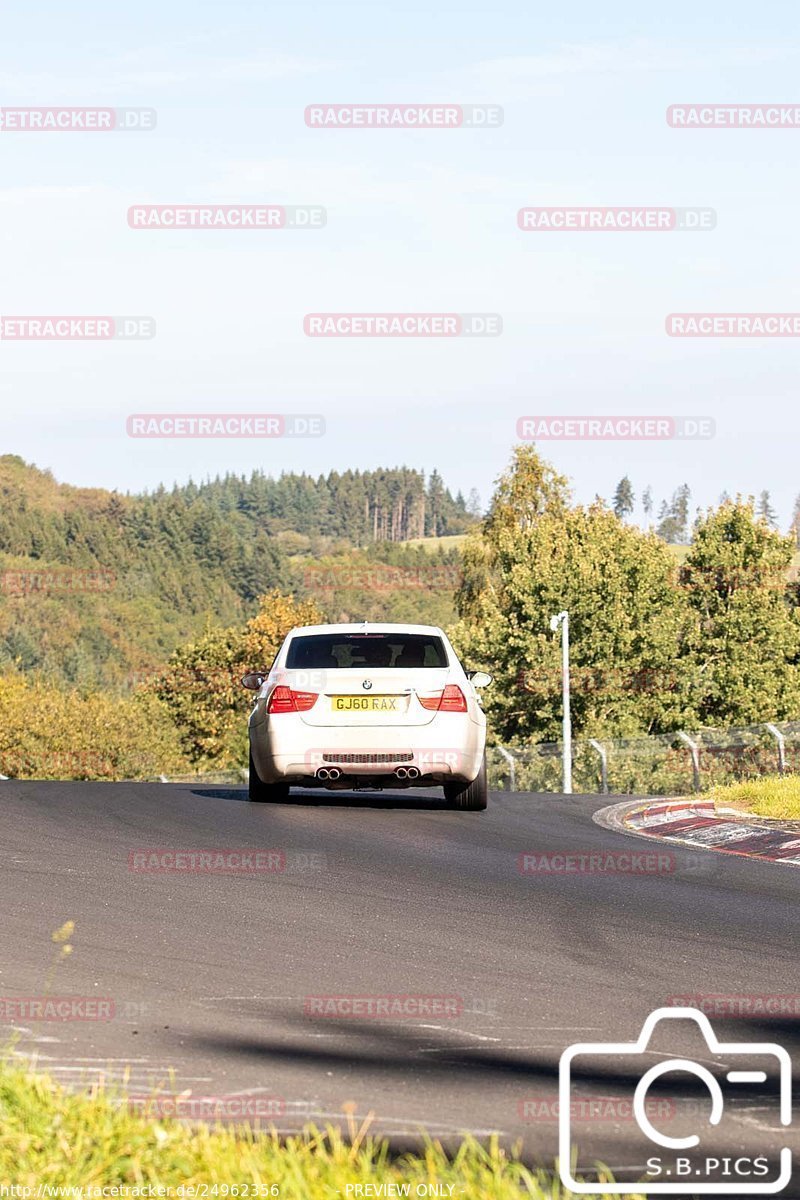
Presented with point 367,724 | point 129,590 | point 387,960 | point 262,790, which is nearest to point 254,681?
point 262,790

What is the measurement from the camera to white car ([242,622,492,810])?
52.5 ft

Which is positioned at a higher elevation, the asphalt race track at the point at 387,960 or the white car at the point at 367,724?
the white car at the point at 367,724

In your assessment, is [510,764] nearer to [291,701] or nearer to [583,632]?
[291,701]

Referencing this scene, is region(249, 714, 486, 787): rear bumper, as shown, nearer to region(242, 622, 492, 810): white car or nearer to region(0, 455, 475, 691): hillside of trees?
region(242, 622, 492, 810): white car

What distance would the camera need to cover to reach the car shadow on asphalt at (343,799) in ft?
58.6

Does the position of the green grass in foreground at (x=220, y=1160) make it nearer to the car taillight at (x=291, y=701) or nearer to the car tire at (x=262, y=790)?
the car taillight at (x=291, y=701)

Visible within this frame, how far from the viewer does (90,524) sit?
19900cm

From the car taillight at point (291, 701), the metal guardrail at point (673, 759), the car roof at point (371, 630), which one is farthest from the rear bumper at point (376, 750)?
the metal guardrail at point (673, 759)

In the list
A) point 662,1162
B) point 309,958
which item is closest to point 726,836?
point 309,958

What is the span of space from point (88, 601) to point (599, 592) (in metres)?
108

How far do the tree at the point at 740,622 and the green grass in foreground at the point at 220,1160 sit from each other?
69.4 meters

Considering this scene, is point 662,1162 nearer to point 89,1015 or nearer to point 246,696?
point 89,1015

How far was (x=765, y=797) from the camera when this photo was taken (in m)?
18.2

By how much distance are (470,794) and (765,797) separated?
11.1 ft
